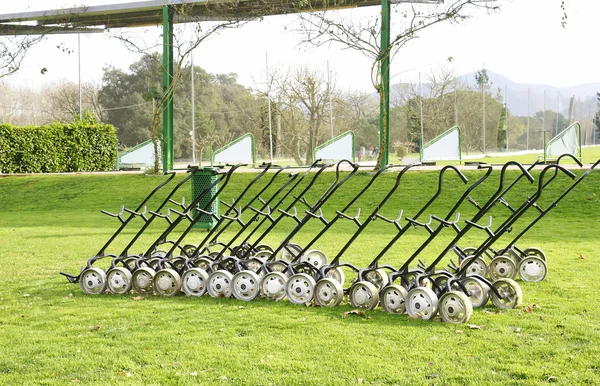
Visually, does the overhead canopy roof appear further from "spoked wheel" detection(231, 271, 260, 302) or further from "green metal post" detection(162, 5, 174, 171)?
"spoked wheel" detection(231, 271, 260, 302)

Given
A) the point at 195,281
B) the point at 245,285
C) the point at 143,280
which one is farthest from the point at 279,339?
the point at 143,280

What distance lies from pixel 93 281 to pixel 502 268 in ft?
13.4

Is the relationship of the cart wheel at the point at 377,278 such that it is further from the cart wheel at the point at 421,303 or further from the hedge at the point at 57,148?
the hedge at the point at 57,148

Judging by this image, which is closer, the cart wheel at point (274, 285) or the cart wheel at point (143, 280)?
the cart wheel at point (274, 285)

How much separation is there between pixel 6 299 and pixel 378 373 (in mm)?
3968

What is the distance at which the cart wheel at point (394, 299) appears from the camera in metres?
5.47

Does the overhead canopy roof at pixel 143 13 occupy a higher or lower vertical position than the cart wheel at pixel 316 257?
higher

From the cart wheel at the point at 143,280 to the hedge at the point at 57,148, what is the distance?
58.4 ft

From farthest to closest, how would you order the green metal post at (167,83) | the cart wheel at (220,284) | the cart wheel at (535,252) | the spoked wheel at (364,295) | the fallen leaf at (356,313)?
1. the green metal post at (167,83)
2. the cart wheel at (535,252)
3. the cart wheel at (220,284)
4. the spoked wheel at (364,295)
5. the fallen leaf at (356,313)

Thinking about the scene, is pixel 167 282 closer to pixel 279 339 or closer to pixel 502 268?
pixel 279 339

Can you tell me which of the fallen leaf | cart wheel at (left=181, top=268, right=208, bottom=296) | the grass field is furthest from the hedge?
the fallen leaf

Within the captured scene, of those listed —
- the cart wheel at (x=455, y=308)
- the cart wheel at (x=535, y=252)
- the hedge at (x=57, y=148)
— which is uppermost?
the hedge at (x=57, y=148)

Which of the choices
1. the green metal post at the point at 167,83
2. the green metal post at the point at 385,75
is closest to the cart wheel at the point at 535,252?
the green metal post at the point at 385,75

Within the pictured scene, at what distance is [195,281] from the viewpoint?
6.27 m
